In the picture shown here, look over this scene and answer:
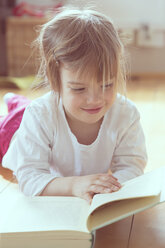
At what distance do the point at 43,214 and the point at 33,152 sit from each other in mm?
202

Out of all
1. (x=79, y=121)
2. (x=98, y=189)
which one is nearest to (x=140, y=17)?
(x=79, y=121)

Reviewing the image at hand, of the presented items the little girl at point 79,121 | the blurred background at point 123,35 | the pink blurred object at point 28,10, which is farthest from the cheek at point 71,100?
the pink blurred object at point 28,10

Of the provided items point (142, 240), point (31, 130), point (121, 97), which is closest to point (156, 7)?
point (121, 97)

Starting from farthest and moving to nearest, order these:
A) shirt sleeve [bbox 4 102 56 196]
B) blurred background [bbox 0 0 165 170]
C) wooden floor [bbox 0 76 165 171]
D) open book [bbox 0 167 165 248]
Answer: blurred background [bbox 0 0 165 170] → wooden floor [bbox 0 76 165 171] → shirt sleeve [bbox 4 102 56 196] → open book [bbox 0 167 165 248]

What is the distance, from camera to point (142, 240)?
2.60 ft

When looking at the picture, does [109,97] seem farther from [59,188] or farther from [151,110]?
[151,110]

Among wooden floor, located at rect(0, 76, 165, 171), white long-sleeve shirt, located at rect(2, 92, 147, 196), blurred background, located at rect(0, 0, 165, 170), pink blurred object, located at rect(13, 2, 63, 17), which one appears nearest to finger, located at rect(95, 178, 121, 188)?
white long-sleeve shirt, located at rect(2, 92, 147, 196)

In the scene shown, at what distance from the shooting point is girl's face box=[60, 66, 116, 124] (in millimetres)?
829

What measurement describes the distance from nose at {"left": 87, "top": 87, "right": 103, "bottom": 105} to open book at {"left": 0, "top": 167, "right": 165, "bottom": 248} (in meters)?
0.18

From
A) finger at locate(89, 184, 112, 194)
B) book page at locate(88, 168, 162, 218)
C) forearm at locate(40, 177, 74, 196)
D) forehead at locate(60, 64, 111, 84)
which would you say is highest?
forehead at locate(60, 64, 111, 84)

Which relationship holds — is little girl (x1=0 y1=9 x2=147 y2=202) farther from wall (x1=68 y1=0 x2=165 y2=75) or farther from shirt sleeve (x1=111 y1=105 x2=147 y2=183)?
wall (x1=68 y1=0 x2=165 y2=75)

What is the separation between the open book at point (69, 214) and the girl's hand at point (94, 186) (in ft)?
0.06

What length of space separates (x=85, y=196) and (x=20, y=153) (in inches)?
7.9

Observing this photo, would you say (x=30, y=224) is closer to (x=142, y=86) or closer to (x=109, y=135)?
(x=109, y=135)
